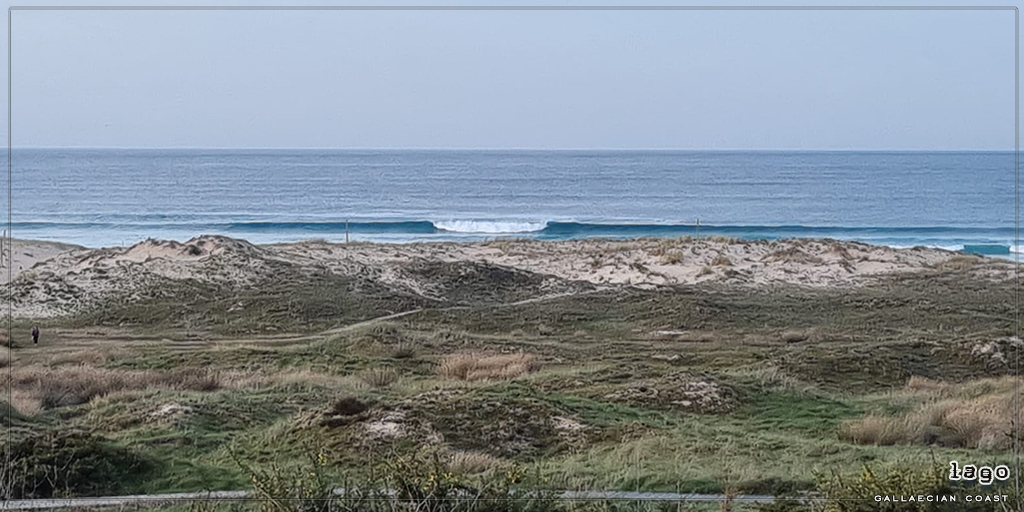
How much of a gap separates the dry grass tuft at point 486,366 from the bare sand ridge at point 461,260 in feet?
3.14

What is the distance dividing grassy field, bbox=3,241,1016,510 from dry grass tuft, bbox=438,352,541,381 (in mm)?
13

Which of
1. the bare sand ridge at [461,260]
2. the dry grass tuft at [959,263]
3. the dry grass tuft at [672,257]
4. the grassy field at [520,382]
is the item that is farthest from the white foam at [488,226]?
the dry grass tuft at [959,263]

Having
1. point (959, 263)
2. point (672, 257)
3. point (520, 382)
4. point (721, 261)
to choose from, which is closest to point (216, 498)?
point (520, 382)

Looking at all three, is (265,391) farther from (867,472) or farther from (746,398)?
(867,472)

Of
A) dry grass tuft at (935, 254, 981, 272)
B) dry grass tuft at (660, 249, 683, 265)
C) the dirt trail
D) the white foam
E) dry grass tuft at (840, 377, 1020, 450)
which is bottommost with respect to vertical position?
the dirt trail

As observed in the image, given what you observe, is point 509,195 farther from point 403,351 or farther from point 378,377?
point 378,377

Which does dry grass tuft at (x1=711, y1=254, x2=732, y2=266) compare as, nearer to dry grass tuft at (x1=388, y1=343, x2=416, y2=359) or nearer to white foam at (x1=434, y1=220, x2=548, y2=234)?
white foam at (x1=434, y1=220, x2=548, y2=234)

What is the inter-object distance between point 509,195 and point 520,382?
1560 millimetres

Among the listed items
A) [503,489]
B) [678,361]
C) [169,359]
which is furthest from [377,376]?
[503,489]

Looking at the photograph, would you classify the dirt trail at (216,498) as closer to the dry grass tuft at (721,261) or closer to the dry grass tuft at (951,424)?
the dry grass tuft at (951,424)

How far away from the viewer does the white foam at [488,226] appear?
24.5 ft

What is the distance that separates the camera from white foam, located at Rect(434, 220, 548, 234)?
293 inches

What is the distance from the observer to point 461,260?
768 centimetres

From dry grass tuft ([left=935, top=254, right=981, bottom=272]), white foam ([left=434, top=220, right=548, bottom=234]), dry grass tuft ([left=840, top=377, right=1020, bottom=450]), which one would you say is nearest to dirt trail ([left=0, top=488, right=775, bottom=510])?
dry grass tuft ([left=840, top=377, right=1020, bottom=450])
